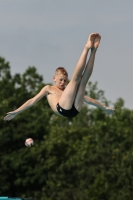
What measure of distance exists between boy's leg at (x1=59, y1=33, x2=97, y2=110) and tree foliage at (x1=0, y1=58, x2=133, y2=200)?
3728 centimetres

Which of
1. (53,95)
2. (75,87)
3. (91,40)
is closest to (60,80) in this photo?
(53,95)

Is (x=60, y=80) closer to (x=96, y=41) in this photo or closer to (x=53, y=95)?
(x=53, y=95)

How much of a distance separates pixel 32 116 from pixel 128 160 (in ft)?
33.7

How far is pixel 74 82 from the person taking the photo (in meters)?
15.6

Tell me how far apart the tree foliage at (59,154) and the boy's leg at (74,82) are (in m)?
37.3

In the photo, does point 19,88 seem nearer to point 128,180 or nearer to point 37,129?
point 37,129

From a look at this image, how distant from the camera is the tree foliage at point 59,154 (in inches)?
2195

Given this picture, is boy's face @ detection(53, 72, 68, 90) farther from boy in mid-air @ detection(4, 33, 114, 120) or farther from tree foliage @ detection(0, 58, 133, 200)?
tree foliage @ detection(0, 58, 133, 200)

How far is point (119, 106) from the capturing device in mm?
65312

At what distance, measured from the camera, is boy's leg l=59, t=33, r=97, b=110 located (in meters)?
15.4

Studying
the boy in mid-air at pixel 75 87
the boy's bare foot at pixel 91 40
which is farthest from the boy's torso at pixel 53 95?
the boy's bare foot at pixel 91 40

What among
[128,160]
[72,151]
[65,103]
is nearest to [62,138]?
[72,151]

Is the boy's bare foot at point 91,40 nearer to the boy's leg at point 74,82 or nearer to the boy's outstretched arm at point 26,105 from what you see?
the boy's leg at point 74,82

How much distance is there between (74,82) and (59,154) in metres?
43.2
